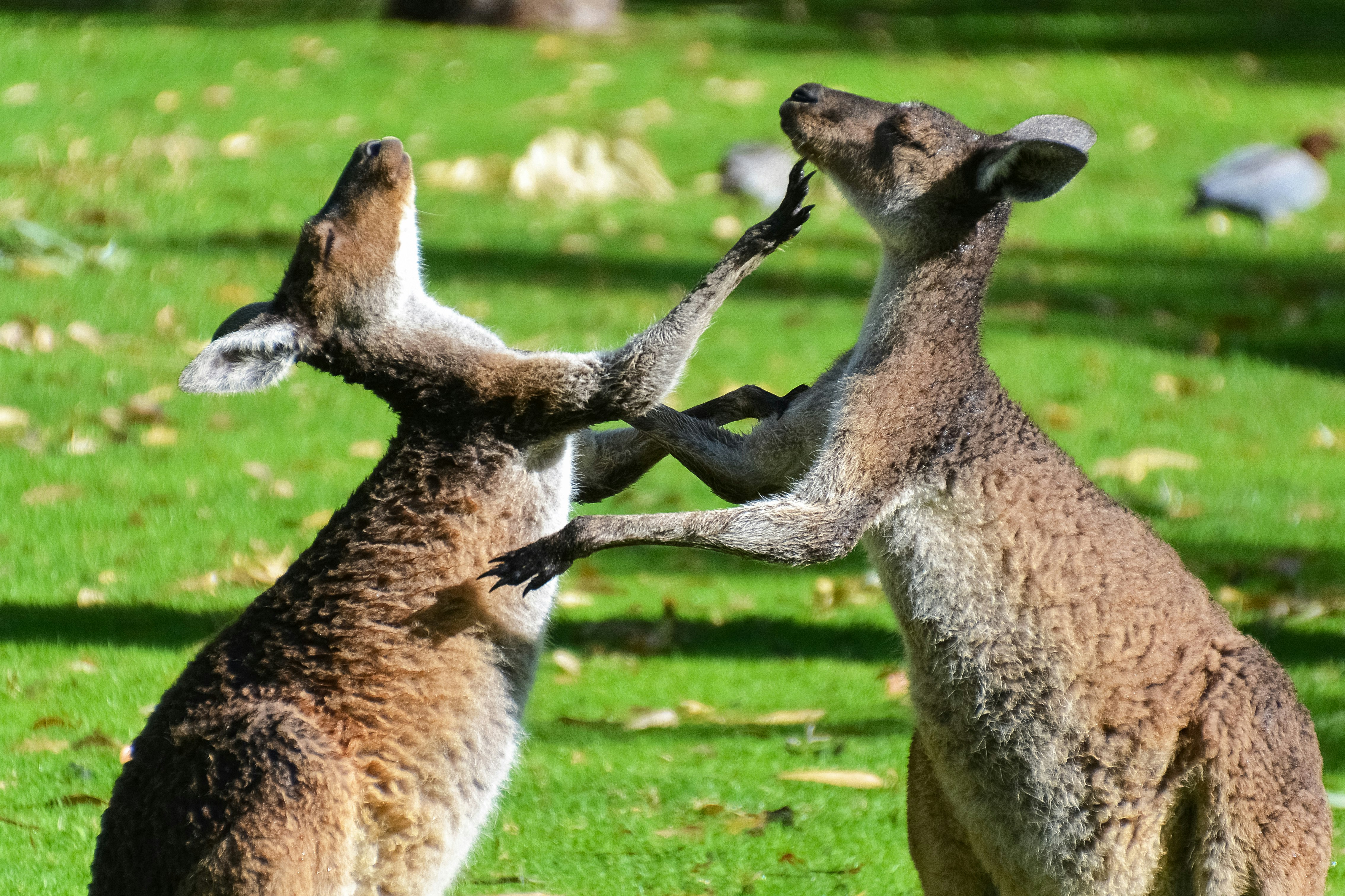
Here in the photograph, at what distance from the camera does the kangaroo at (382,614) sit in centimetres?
381

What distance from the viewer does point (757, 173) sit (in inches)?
522

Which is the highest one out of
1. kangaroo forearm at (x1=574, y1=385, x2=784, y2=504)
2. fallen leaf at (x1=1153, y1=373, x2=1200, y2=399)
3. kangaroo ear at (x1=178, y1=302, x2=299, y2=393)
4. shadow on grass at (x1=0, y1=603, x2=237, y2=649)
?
kangaroo ear at (x1=178, y1=302, x2=299, y2=393)

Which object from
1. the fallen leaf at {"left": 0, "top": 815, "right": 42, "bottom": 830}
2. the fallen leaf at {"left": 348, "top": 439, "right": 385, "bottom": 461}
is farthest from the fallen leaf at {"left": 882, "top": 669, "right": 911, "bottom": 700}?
the fallen leaf at {"left": 0, "top": 815, "right": 42, "bottom": 830}

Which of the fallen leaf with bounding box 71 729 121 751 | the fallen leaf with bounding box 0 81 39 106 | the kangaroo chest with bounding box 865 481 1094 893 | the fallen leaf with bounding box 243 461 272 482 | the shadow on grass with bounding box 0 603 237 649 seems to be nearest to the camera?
the kangaroo chest with bounding box 865 481 1094 893

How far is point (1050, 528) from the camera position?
4.15m

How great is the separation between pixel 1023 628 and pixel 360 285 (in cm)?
197

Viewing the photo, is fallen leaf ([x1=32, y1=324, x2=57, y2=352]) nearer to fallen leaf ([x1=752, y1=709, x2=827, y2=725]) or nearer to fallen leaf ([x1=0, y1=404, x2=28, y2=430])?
fallen leaf ([x1=0, y1=404, x2=28, y2=430])

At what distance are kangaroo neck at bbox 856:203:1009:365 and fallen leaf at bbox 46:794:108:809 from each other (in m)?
2.97

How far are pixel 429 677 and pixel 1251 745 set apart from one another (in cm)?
201

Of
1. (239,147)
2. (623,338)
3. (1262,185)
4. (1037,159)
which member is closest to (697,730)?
(1037,159)

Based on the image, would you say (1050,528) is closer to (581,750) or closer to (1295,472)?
(581,750)

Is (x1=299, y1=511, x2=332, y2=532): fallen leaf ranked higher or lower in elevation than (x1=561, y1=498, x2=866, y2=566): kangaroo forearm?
lower

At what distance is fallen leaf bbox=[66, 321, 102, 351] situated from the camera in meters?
10.2

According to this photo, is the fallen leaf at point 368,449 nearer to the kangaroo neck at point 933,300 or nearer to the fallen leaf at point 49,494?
the fallen leaf at point 49,494
